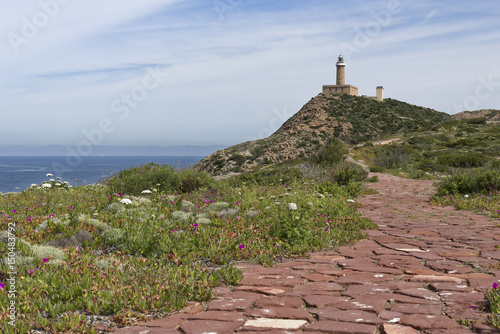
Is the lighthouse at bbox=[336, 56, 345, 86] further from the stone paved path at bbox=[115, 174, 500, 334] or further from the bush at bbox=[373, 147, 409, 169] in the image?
the stone paved path at bbox=[115, 174, 500, 334]

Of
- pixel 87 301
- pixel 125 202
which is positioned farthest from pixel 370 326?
pixel 125 202

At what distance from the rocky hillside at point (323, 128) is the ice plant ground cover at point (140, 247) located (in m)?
25.1

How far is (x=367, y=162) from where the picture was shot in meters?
24.4

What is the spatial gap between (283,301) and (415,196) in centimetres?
925

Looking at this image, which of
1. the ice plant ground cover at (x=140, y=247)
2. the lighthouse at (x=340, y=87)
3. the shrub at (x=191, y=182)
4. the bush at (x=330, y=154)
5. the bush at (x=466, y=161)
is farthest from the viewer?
the lighthouse at (x=340, y=87)

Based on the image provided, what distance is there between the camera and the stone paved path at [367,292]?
10.4ft

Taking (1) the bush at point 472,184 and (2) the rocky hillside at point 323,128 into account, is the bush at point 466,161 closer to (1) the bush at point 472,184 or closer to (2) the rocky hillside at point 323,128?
(1) the bush at point 472,184

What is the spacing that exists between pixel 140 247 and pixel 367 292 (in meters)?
2.88

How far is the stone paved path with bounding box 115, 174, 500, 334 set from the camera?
317cm

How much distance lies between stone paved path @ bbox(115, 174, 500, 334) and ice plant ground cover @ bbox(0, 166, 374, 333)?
0.32 m

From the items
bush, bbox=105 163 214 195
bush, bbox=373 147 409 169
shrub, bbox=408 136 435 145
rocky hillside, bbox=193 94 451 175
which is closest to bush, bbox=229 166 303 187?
bush, bbox=105 163 214 195

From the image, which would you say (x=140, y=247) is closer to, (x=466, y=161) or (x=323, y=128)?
(x=466, y=161)

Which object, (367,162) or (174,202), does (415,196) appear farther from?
(367,162)

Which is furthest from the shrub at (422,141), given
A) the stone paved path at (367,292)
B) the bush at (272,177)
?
the stone paved path at (367,292)
